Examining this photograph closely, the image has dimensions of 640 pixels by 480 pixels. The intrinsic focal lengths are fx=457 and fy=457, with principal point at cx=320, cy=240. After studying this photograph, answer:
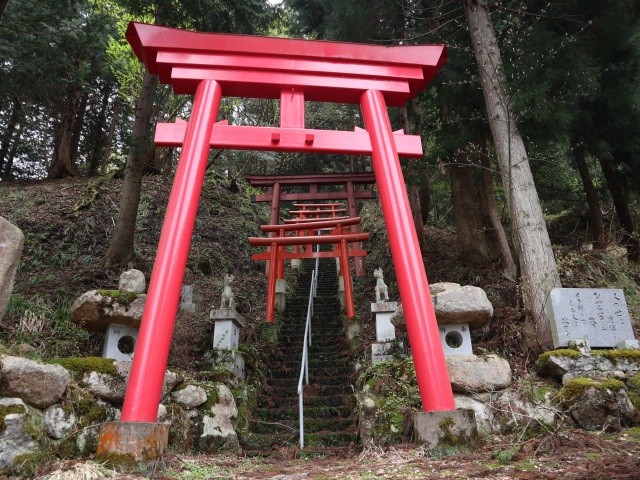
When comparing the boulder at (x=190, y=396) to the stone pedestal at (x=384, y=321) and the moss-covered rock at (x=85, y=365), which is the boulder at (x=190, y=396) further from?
the stone pedestal at (x=384, y=321)

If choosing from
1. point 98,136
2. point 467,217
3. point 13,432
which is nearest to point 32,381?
point 13,432

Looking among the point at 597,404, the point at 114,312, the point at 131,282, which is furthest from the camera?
the point at 131,282

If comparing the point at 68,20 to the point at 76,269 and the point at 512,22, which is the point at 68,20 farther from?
the point at 512,22

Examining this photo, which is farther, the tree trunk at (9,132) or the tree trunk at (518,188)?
the tree trunk at (9,132)

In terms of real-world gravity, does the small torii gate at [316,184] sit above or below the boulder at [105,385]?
above

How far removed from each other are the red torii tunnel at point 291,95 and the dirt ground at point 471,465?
111 centimetres

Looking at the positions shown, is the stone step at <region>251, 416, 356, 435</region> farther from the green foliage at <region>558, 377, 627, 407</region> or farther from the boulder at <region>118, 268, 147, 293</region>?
the green foliage at <region>558, 377, 627, 407</region>

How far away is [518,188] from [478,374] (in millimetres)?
2571

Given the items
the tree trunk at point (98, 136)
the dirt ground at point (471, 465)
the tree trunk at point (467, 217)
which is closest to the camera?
the dirt ground at point (471, 465)

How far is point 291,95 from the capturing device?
16.9 feet

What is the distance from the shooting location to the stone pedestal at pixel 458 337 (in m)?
4.82

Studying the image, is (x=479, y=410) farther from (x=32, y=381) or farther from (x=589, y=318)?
(x=32, y=381)

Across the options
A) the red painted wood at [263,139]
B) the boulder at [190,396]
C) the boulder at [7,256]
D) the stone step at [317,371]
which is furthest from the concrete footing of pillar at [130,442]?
the stone step at [317,371]

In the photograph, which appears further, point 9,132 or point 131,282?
point 9,132
